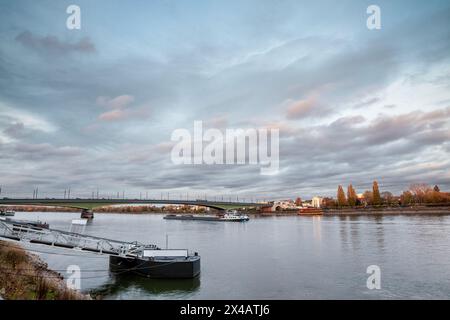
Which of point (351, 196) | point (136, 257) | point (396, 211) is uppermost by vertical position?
point (351, 196)

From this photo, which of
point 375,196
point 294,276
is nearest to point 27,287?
point 294,276

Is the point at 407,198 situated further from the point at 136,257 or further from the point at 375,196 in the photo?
the point at 136,257

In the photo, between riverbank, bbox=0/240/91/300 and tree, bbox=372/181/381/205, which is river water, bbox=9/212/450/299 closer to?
riverbank, bbox=0/240/91/300

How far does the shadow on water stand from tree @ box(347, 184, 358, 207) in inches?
7183

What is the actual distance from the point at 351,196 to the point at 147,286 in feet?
614

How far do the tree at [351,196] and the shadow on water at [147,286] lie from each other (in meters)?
182

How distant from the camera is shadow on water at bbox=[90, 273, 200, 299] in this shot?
25.4 m

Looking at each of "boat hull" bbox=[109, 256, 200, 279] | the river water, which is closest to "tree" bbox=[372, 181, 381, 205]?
the river water

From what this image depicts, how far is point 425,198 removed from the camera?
18525 cm

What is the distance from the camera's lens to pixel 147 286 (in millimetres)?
26922

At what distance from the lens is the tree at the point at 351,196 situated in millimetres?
194712

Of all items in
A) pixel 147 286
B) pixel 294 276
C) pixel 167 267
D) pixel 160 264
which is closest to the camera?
pixel 147 286

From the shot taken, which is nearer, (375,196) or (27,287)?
(27,287)
